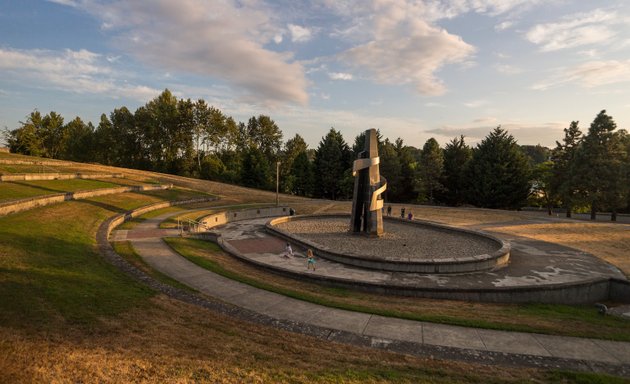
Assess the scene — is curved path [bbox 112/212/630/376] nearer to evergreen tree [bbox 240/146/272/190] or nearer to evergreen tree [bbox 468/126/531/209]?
evergreen tree [bbox 468/126/531/209]

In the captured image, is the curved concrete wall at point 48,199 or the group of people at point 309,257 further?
the curved concrete wall at point 48,199

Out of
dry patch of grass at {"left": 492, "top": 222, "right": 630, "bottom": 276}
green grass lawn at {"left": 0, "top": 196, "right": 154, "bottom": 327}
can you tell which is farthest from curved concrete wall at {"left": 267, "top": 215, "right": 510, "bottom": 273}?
green grass lawn at {"left": 0, "top": 196, "right": 154, "bottom": 327}

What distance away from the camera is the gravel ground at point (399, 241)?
1995 cm

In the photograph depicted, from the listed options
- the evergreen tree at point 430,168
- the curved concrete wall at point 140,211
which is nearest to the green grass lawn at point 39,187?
the curved concrete wall at point 140,211

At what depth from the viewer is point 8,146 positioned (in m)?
84.8

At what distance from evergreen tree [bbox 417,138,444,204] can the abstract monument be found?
30703mm

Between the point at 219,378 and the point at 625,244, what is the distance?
30912 millimetres

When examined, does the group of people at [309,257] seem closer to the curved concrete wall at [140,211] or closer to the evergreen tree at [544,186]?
the curved concrete wall at [140,211]

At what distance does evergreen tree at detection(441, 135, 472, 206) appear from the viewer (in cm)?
5486

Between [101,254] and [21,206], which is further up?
[21,206]

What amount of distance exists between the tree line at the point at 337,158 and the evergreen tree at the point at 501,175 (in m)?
0.15

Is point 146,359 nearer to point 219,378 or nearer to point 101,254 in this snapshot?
point 219,378

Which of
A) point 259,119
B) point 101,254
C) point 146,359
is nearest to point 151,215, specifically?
point 101,254

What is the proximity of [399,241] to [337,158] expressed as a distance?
41852mm
